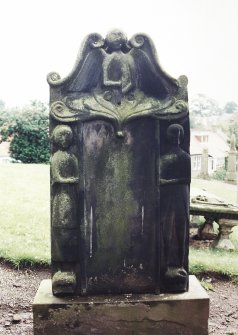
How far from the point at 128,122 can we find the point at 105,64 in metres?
0.47

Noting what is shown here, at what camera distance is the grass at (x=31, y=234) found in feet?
17.3

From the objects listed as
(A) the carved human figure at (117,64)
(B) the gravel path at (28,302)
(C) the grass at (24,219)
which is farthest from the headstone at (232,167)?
(A) the carved human figure at (117,64)

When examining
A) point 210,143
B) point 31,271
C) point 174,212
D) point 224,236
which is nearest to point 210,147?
point 210,143

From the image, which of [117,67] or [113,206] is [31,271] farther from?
[117,67]

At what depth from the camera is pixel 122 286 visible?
11.0 feet

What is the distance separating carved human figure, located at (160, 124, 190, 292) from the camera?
3262mm

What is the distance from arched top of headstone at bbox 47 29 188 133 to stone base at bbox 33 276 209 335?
4.55 feet

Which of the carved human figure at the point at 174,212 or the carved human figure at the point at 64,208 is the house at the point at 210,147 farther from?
the carved human figure at the point at 64,208

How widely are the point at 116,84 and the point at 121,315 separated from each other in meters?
1.76


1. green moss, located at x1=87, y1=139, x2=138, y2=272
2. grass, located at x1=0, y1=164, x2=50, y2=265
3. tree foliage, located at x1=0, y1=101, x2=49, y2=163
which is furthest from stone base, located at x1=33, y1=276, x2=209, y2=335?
tree foliage, located at x1=0, y1=101, x2=49, y2=163

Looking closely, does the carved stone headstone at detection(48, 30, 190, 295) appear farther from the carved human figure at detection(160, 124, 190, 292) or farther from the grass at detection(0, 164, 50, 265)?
the grass at detection(0, 164, 50, 265)

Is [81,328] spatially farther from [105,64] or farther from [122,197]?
[105,64]

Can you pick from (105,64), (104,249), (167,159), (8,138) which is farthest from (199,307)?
(8,138)

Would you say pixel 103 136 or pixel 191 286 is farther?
pixel 191 286
